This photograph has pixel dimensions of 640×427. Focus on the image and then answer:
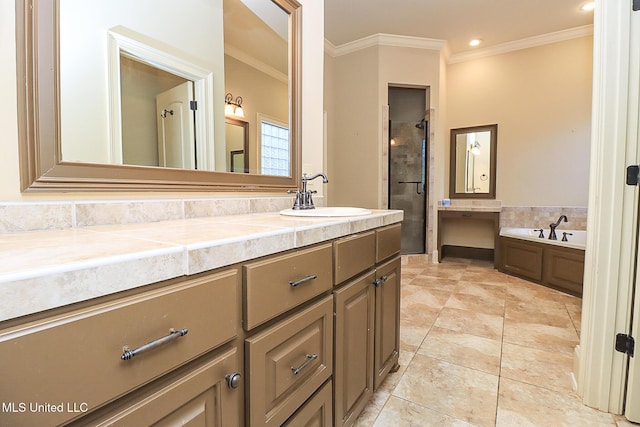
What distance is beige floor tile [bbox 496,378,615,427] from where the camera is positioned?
1282mm

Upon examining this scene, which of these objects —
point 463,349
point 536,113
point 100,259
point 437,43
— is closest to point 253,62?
point 100,259

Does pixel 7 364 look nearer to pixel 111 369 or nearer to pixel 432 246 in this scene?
pixel 111 369

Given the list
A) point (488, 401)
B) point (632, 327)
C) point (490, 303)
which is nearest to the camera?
point (632, 327)

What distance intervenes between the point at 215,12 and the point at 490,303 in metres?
2.92

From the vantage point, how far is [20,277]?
0.37 meters

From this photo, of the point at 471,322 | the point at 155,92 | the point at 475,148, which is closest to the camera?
the point at 155,92

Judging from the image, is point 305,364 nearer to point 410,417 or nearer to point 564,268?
point 410,417

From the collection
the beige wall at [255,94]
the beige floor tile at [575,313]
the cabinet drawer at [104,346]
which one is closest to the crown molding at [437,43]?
the beige wall at [255,94]

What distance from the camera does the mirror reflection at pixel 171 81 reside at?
90 centimetres

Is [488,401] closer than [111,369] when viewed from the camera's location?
No

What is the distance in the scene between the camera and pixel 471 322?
7.46ft

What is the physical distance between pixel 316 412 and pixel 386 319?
58cm

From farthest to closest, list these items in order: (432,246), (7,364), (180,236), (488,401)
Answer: (432,246), (488,401), (180,236), (7,364)

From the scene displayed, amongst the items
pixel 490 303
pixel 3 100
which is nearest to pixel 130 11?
pixel 3 100
